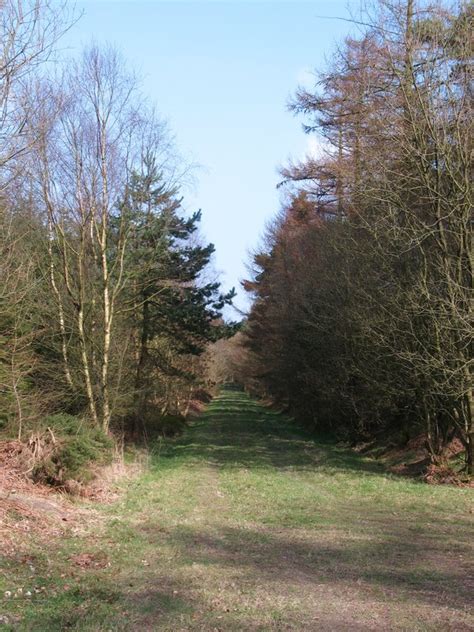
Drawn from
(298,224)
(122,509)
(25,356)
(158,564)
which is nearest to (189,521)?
(122,509)

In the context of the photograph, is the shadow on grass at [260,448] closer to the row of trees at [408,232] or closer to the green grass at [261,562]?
the row of trees at [408,232]

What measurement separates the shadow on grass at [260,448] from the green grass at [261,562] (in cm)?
418

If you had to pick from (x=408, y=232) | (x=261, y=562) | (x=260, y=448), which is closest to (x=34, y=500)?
(x=261, y=562)

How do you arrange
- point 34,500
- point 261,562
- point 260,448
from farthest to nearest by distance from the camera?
point 260,448 → point 34,500 → point 261,562

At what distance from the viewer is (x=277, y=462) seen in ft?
66.5

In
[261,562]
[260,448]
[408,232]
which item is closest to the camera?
[261,562]

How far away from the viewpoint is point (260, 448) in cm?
2462

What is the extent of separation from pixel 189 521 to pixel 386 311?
29.1ft

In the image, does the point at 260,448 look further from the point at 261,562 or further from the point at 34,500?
the point at 261,562

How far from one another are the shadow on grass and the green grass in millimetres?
4180

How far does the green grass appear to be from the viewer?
568 centimetres

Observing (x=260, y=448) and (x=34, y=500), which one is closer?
(x=34, y=500)

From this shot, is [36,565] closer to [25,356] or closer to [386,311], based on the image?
[25,356]

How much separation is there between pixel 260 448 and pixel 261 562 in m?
17.0
